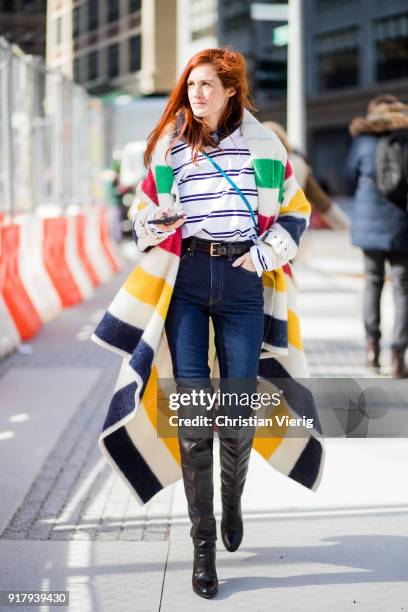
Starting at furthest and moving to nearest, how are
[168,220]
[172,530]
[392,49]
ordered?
[392,49]
[172,530]
[168,220]

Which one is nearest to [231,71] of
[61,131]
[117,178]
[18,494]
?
[18,494]

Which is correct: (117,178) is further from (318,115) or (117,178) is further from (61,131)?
(318,115)

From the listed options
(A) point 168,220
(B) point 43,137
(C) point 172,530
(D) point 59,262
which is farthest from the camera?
(B) point 43,137

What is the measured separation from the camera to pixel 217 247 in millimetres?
3525

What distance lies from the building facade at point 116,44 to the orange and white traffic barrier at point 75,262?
2.48 m

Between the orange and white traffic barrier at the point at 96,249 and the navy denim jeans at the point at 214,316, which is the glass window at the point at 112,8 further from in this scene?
the navy denim jeans at the point at 214,316

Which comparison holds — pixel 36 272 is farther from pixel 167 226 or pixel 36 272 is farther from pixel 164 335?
pixel 167 226

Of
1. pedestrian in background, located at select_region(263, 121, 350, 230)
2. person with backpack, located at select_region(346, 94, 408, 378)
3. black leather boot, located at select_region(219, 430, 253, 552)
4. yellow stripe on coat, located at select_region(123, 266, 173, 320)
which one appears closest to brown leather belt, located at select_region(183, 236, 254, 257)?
yellow stripe on coat, located at select_region(123, 266, 173, 320)

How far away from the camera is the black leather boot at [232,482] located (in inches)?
146

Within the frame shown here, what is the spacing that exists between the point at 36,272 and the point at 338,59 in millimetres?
44831

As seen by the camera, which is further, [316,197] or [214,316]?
[316,197]

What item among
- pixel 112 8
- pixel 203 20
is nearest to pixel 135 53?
pixel 203 20

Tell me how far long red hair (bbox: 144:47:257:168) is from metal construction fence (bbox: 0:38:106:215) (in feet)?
19.2

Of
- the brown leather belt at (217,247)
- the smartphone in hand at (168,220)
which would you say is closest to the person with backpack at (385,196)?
the brown leather belt at (217,247)
